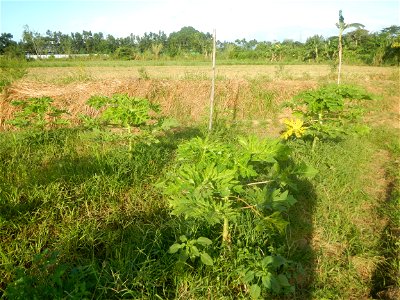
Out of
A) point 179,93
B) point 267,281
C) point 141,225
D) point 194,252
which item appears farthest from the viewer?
point 179,93

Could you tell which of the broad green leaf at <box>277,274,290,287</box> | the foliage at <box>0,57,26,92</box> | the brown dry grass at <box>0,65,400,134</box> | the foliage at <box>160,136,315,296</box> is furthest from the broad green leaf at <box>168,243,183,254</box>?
the foliage at <box>0,57,26,92</box>

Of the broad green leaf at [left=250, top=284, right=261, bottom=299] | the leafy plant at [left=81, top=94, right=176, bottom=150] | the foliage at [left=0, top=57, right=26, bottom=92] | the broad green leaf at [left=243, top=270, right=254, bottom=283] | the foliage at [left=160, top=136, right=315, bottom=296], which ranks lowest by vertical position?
the broad green leaf at [left=250, top=284, right=261, bottom=299]

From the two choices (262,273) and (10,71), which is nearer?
(262,273)

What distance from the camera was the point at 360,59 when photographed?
2317 centimetres

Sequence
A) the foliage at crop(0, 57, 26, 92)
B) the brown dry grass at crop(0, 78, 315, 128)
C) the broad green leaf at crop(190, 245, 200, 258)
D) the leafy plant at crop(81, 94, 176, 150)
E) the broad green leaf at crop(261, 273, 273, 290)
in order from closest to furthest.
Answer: the broad green leaf at crop(261, 273, 273, 290) < the broad green leaf at crop(190, 245, 200, 258) < the leafy plant at crop(81, 94, 176, 150) < the brown dry grass at crop(0, 78, 315, 128) < the foliage at crop(0, 57, 26, 92)

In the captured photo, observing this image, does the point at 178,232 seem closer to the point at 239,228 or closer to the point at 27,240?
the point at 239,228

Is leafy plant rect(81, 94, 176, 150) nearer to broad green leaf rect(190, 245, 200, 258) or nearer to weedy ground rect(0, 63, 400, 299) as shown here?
weedy ground rect(0, 63, 400, 299)

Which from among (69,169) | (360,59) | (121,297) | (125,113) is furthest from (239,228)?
(360,59)

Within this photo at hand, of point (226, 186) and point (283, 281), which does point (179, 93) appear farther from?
point (283, 281)

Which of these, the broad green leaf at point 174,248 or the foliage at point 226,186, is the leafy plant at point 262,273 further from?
the broad green leaf at point 174,248

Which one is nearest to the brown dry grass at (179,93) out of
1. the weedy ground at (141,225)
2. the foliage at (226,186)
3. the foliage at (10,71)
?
the foliage at (10,71)

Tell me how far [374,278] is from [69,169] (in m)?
3.55

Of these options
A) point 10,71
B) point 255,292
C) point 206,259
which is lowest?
point 255,292

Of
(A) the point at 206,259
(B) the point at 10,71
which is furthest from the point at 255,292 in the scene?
(B) the point at 10,71
